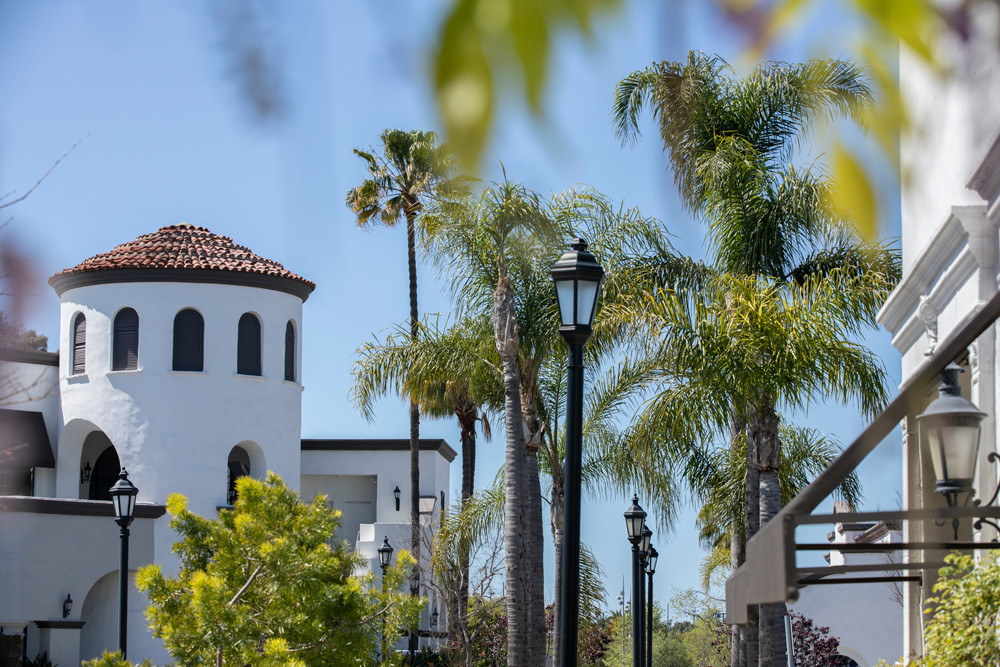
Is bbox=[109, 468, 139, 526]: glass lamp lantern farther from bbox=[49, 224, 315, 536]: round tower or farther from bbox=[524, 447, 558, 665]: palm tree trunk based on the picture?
bbox=[49, 224, 315, 536]: round tower

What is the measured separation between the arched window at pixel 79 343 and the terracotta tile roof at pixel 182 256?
134cm

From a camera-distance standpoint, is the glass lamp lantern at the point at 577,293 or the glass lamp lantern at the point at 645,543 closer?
the glass lamp lantern at the point at 577,293

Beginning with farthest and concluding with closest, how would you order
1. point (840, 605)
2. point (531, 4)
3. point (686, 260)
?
point (840, 605), point (686, 260), point (531, 4)

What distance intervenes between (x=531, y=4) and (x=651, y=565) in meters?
25.2

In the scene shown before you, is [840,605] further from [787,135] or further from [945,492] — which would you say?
[945,492]

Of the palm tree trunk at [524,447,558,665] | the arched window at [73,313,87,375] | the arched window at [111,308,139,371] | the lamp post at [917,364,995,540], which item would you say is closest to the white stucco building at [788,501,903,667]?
the palm tree trunk at [524,447,558,665]

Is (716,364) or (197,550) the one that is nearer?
(197,550)

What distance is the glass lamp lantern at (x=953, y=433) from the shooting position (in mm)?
7070

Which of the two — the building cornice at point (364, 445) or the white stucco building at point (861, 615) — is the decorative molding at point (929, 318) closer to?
the white stucco building at point (861, 615)

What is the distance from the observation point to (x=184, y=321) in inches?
1169

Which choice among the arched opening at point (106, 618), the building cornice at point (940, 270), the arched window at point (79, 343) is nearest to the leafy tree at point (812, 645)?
the arched opening at point (106, 618)

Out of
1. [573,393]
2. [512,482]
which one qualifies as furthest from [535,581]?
[573,393]

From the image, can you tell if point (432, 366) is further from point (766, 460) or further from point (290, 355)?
point (290, 355)

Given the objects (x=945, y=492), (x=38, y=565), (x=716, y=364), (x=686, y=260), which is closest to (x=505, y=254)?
(x=686, y=260)
